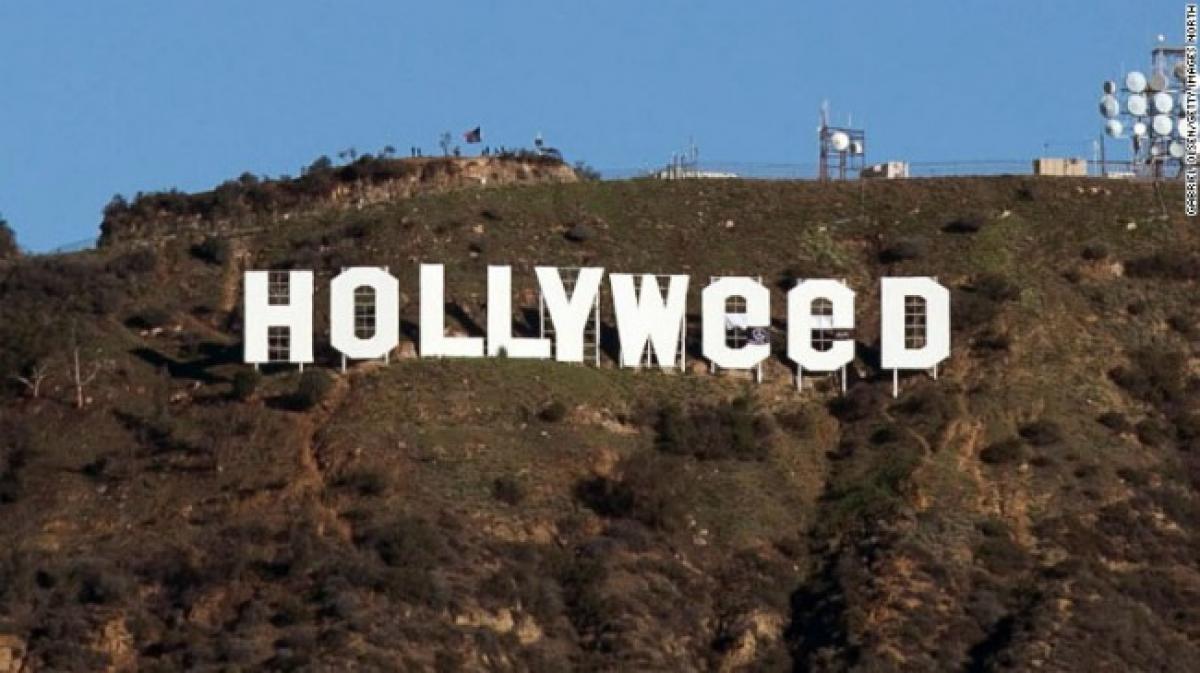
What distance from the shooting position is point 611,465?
13888 cm

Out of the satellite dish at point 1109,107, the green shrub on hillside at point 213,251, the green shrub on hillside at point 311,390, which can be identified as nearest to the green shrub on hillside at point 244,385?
the green shrub on hillside at point 311,390

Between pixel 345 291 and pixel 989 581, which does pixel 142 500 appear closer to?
pixel 345 291

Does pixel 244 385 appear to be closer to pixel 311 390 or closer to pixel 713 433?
pixel 311 390

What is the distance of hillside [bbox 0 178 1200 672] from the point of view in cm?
12725

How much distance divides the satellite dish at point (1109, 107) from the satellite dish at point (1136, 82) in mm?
992

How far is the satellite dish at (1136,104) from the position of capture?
168m

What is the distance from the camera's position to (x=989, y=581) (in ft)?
438

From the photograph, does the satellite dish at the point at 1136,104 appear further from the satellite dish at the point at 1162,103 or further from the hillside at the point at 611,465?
the hillside at the point at 611,465

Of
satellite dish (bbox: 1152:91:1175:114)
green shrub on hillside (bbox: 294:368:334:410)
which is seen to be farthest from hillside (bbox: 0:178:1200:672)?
satellite dish (bbox: 1152:91:1175:114)

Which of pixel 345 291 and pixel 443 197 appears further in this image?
pixel 443 197

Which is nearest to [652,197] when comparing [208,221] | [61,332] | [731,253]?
[731,253]

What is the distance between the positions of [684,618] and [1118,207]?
38082mm

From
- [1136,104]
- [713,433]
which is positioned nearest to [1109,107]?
[1136,104]

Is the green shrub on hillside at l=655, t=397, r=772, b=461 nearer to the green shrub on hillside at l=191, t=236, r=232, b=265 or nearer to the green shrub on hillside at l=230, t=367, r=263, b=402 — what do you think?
the green shrub on hillside at l=230, t=367, r=263, b=402
